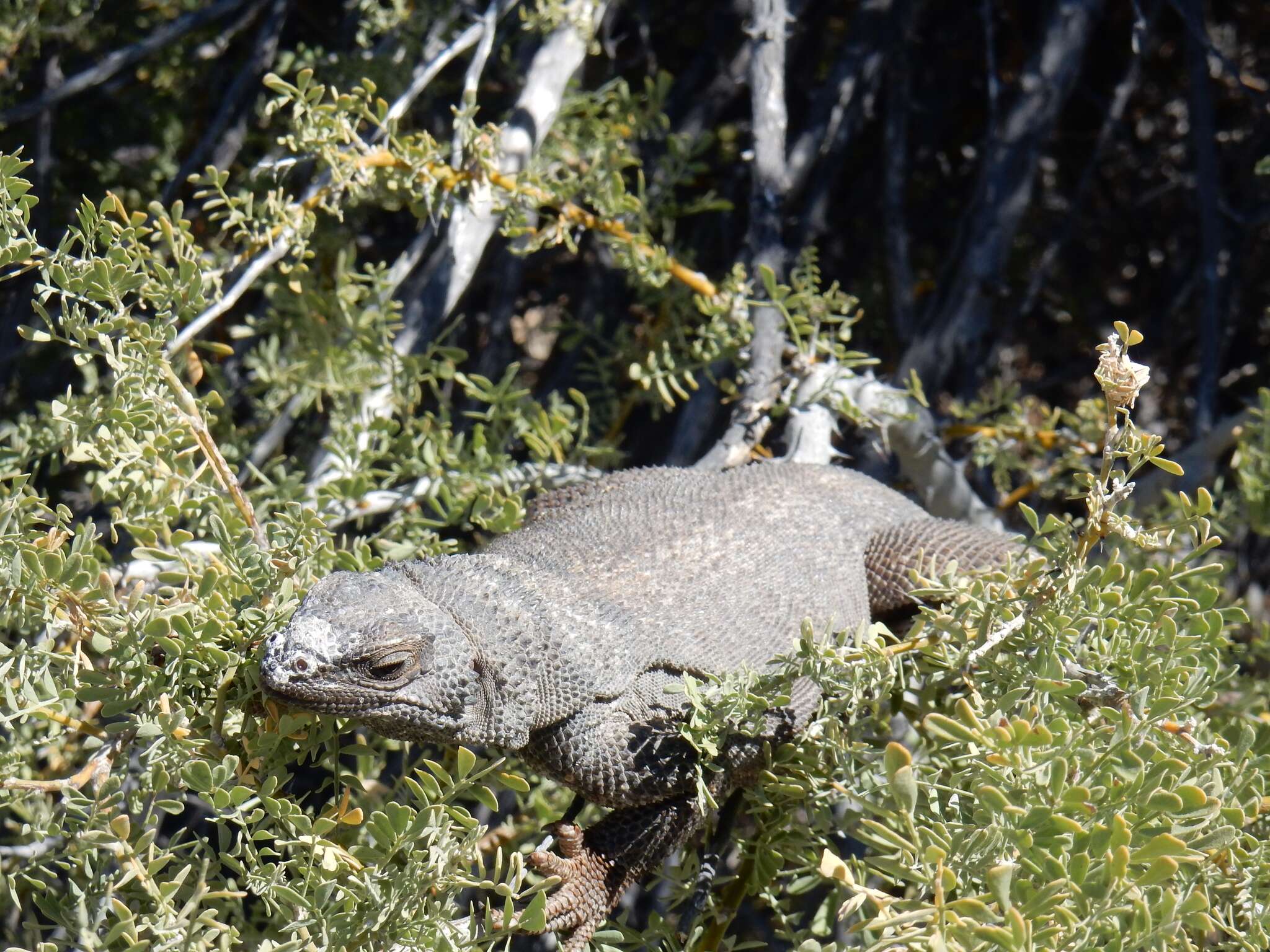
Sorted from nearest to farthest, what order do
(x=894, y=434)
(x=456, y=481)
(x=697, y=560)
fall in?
(x=697, y=560), (x=456, y=481), (x=894, y=434)

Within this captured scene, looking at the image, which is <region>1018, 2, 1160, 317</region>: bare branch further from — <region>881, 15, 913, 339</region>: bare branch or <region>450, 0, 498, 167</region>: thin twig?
<region>450, 0, 498, 167</region>: thin twig

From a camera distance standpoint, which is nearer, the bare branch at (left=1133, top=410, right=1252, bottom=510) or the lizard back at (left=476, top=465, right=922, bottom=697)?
the lizard back at (left=476, top=465, right=922, bottom=697)

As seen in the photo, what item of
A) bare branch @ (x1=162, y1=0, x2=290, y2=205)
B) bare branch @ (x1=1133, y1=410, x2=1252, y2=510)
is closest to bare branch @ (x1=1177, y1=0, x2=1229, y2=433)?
bare branch @ (x1=1133, y1=410, x2=1252, y2=510)

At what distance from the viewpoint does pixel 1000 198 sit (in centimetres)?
329

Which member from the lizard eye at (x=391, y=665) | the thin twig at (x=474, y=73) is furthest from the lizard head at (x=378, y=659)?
the thin twig at (x=474, y=73)

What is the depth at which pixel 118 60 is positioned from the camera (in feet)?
9.75

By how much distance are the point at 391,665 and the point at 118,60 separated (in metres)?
1.97

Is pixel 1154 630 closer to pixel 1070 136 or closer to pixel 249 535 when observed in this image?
pixel 249 535

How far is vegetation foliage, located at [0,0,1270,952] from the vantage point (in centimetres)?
146

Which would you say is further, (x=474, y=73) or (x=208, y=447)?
(x=474, y=73)

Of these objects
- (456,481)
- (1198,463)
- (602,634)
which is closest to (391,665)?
(602,634)

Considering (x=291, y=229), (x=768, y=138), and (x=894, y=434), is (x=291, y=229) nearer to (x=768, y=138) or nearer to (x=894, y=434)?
(x=768, y=138)

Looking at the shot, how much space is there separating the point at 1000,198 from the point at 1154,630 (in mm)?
1794

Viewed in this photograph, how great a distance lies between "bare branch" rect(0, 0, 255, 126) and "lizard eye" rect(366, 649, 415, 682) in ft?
6.01
